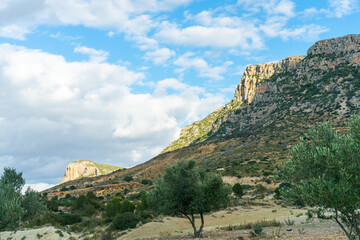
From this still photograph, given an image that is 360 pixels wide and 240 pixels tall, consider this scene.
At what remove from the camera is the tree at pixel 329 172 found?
10070mm

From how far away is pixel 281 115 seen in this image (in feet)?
413

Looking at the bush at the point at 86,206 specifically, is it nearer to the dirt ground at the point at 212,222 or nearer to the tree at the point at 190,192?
the dirt ground at the point at 212,222

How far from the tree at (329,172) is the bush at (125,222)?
89.4 ft

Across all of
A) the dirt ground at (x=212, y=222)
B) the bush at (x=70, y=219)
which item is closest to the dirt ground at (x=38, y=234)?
the dirt ground at (x=212, y=222)

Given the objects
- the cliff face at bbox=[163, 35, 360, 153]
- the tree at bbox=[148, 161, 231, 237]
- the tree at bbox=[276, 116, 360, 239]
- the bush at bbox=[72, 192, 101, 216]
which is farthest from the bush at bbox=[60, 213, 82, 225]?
the cliff face at bbox=[163, 35, 360, 153]

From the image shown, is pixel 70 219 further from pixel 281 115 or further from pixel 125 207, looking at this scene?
pixel 281 115

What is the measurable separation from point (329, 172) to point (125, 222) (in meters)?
30.2

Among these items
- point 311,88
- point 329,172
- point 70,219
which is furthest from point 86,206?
point 311,88

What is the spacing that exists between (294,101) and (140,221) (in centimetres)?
11618

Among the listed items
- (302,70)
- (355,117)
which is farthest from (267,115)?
(355,117)

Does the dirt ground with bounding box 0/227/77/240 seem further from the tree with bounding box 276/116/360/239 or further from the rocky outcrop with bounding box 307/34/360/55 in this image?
the rocky outcrop with bounding box 307/34/360/55

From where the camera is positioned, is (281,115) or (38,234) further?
(281,115)

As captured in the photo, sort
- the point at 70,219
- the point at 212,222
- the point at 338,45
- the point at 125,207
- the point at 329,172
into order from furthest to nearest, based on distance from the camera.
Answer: the point at 338,45 < the point at 125,207 < the point at 70,219 < the point at 212,222 < the point at 329,172

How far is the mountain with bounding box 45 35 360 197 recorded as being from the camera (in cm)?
8625
